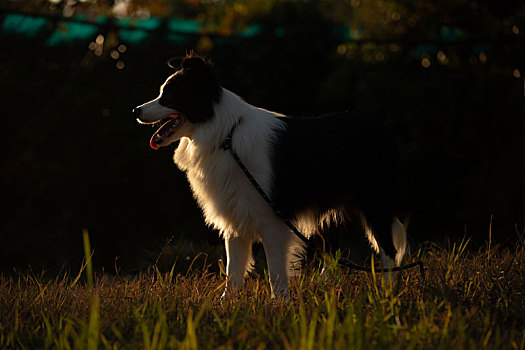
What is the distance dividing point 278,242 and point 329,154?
0.86 meters

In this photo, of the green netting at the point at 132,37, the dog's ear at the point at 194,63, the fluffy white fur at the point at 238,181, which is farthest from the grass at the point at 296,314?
the green netting at the point at 132,37

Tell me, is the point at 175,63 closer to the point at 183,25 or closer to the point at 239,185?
the point at 239,185

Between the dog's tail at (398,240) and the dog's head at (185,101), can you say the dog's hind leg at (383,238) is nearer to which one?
the dog's tail at (398,240)

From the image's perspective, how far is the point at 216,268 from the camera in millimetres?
6859

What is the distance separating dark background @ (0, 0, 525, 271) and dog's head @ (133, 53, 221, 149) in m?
3.99

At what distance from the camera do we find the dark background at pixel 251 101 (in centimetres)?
915

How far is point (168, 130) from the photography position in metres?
4.86

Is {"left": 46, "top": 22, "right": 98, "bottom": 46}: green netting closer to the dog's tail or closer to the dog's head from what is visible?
the dog's head

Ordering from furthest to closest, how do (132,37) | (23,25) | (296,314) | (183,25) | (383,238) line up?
(183,25) < (132,37) < (23,25) < (383,238) < (296,314)

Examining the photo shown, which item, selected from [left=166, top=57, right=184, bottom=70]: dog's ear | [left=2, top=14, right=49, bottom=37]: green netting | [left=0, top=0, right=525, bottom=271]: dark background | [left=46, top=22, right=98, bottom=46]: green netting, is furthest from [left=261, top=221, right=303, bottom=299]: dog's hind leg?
[left=46, top=22, right=98, bottom=46]: green netting

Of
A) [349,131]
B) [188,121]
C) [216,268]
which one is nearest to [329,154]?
[349,131]

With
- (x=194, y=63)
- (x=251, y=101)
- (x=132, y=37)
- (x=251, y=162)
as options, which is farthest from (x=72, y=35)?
(x=251, y=162)

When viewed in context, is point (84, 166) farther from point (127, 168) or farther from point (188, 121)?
point (188, 121)

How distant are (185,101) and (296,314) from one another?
6.01 feet
